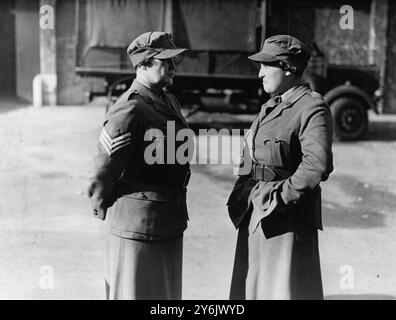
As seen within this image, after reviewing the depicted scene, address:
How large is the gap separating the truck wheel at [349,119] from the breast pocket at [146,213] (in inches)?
333

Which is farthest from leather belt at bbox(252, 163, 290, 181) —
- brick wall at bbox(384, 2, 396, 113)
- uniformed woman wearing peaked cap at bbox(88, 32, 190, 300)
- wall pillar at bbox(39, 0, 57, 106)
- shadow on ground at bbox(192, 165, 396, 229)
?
brick wall at bbox(384, 2, 396, 113)

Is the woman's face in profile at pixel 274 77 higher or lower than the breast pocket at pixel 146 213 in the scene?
higher

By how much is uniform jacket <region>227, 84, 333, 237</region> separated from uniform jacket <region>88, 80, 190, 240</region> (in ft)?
1.43

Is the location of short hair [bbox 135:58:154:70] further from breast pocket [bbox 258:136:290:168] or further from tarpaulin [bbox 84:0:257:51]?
tarpaulin [bbox 84:0:257:51]

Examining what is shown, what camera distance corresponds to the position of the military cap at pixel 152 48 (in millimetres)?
3133

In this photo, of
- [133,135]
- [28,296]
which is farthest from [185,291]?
[133,135]

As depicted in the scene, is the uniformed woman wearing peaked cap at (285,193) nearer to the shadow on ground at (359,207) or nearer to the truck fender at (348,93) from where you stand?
the shadow on ground at (359,207)

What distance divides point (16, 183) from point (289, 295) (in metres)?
5.31

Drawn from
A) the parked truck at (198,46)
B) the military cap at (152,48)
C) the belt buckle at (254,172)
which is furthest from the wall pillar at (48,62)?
the belt buckle at (254,172)

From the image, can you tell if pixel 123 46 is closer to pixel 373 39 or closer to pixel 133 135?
pixel 373 39

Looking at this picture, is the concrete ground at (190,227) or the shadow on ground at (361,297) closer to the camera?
the shadow on ground at (361,297)

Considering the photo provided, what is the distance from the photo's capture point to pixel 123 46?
446 inches

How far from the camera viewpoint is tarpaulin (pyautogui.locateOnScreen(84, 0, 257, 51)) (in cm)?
1126

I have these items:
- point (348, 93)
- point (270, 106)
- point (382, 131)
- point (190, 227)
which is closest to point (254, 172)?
point (270, 106)
